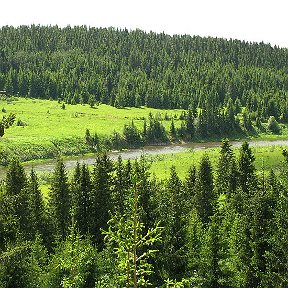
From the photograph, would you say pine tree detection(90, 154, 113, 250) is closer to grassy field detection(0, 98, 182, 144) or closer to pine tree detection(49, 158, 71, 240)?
pine tree detection(49, 158, 71, 240)

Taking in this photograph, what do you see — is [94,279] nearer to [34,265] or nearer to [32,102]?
[34,265]

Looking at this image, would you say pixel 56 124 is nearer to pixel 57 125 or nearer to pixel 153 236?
pixel 57 125

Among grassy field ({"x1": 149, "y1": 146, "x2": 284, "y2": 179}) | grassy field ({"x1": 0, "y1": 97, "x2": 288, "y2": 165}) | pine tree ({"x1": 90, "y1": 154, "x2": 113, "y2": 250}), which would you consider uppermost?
grassy field ({"x1": 0, "y1": 97, "x2": 288, "y2": 165})

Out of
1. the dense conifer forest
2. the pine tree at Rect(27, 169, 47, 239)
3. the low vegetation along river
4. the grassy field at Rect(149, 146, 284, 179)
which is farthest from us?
the low vegetation along river

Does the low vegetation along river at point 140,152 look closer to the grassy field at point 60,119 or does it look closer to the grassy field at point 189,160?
the grassy field at point 189,160

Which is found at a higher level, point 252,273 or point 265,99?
point 265,99

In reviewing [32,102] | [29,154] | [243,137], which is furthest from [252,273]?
[32,102]

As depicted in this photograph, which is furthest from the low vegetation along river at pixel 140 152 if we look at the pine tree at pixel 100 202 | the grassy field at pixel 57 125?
the pine tree at pixel 100 202

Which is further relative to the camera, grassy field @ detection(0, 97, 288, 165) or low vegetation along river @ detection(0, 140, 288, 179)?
grassy field @ detection(0, 97, 288, 165)

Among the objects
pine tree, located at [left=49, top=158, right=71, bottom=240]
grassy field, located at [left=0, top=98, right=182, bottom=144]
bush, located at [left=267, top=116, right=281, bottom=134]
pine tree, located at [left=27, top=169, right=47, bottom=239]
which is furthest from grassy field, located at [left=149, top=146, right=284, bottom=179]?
bush, located at [left=267, top=116, right=281, bottom=134]

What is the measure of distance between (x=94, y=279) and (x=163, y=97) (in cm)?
16925

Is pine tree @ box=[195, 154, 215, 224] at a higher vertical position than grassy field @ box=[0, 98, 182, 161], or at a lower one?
lower

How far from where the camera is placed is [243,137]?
515 ft

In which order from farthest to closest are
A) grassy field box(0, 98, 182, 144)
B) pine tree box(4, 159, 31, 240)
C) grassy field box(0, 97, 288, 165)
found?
grassy field box(0, 98, 182, 144)
grassy field box(0, 97, 288, 165)
pine tree box(4, 159, 31, 240)
